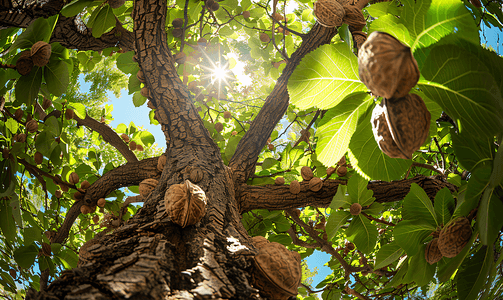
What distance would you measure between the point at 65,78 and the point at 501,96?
168 cm

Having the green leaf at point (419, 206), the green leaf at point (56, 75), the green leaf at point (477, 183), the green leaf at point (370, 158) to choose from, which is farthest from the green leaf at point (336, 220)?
the green leaf at point (56, 75)

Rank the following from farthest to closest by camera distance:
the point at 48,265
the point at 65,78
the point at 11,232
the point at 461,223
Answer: the point at 48,265 < the point at 11,232 < the point at 65,78 < the point at 461,223

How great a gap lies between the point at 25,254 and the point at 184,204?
1.46 meters

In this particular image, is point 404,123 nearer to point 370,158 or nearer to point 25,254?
point 370,158

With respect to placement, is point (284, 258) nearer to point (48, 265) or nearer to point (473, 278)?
point (473, 278)

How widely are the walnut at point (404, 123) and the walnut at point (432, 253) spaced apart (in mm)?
635

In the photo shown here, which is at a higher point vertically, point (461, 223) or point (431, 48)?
point (431, 48)

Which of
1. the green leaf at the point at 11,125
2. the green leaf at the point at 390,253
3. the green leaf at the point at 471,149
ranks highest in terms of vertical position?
the green leaf at the point at 11,125

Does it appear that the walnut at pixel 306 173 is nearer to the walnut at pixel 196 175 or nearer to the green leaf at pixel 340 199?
the green leaf at pixel 340 199

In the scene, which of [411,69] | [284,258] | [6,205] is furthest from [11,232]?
[411,69]

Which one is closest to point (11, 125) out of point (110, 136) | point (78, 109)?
point (78, 109)

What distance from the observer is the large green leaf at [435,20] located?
608 millimetres

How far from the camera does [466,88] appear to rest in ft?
2.04

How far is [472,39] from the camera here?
0.61 metres
